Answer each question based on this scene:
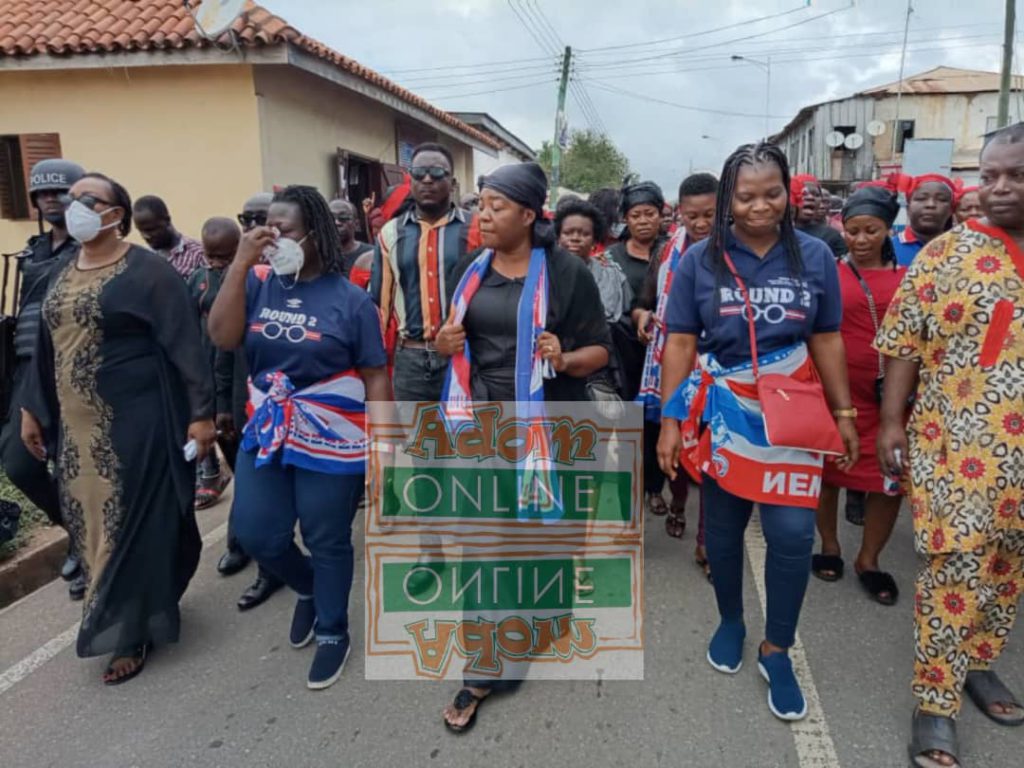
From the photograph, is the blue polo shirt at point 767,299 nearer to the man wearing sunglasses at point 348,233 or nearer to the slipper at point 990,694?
the slipper at point 990,694

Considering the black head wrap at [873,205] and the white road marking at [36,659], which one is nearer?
the white road marking at [36,659]

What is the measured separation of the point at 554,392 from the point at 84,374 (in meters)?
1.78

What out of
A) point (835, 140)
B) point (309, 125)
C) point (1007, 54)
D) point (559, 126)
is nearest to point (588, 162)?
point (835, 140)

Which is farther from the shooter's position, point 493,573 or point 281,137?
point 281,137

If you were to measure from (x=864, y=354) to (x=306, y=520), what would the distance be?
2542 mm

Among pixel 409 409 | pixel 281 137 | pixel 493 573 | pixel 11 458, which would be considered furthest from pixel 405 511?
pixel 281 137

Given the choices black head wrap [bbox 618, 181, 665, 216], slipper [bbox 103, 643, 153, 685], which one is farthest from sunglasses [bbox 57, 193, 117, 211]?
black head wrap [bbox 618, 181, 665, 216]

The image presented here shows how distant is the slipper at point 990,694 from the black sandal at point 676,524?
1.63m

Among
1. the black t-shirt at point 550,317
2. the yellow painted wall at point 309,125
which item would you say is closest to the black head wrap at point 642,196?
the black t-shirt at point 550,317

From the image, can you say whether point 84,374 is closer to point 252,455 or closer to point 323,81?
point 252,455

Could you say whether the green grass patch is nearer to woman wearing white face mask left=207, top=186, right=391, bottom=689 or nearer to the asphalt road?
the asphalt road

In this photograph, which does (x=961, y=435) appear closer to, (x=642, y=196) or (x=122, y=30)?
(x=642, y=196)

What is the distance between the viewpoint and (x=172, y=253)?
173 inches

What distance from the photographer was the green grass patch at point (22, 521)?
380cm
